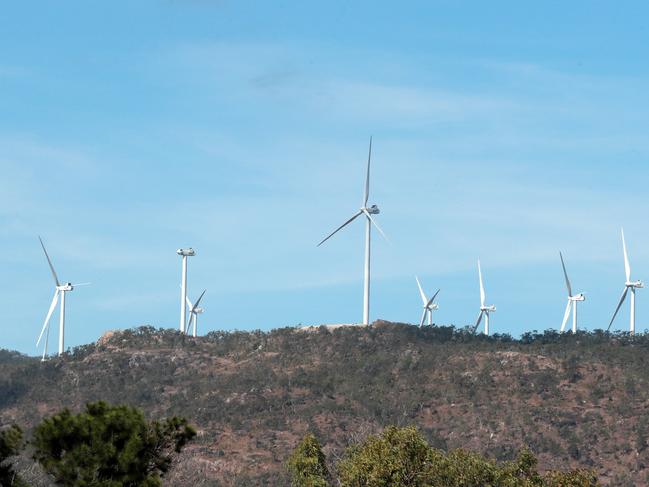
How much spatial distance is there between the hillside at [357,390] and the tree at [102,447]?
1962 inches

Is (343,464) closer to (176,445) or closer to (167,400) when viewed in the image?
(176,445)

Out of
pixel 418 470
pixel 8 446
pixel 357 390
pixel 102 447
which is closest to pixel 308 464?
pixel 418 470

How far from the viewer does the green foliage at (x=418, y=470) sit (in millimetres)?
66562

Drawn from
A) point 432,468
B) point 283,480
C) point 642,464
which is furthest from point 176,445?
point 642,464

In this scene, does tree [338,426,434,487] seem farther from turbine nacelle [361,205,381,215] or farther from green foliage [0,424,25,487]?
turbine nacelle [361,205,381,215]

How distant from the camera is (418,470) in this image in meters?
67.4

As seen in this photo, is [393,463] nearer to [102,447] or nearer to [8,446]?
[102,447]

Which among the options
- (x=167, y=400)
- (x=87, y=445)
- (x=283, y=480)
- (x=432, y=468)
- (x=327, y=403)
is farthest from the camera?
(x=167, y=400)

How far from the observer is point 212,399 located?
139 meters

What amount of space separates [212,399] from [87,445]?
275ft

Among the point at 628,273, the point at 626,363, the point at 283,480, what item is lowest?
the point at 283,480

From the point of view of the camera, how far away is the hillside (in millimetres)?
122875

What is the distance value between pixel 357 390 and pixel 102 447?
3296 inches

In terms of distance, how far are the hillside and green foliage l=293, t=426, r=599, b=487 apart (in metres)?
42.0
